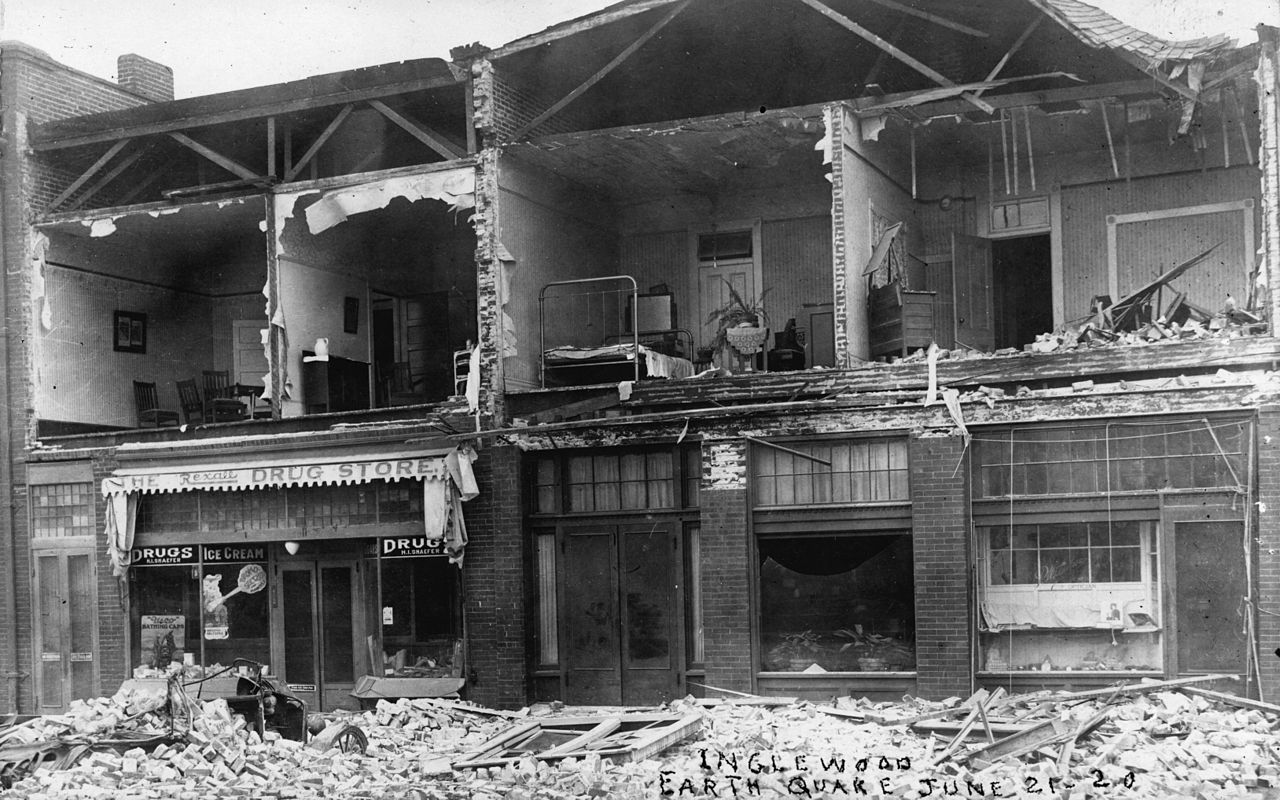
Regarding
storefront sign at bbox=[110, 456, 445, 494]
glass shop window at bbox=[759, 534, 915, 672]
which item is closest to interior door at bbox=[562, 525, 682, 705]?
glass shop window at bbox=[759, 534, 915, 672]

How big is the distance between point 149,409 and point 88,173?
383 cm

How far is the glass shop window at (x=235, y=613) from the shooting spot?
Result: 19.2m

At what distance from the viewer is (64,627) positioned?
66.4 ft

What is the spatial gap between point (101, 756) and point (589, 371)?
7.76 m

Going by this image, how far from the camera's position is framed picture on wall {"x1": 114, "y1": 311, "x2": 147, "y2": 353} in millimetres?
22125

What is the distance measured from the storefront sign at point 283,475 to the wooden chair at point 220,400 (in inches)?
56.1

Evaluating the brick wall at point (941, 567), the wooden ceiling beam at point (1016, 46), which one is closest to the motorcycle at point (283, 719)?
the brick wall at point (941, 567)

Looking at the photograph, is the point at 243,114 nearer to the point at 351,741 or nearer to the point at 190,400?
the point at 190,400

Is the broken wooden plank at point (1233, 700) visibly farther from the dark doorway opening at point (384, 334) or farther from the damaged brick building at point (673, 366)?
the dark doorway opening at point (384, 334)

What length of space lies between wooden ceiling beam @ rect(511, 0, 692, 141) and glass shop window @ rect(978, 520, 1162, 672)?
7355 millimetres

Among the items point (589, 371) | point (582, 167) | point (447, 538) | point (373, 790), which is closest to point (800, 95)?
point (582, 167)

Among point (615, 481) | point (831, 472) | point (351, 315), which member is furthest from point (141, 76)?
point (831, 472)

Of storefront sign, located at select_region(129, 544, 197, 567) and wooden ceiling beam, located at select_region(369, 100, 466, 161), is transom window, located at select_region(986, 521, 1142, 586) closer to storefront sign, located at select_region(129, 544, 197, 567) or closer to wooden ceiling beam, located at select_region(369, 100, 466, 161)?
wooden ceiling beam, located at select_region(369, 100, 466, 161)

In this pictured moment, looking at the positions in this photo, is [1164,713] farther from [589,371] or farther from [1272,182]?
[589,371]
